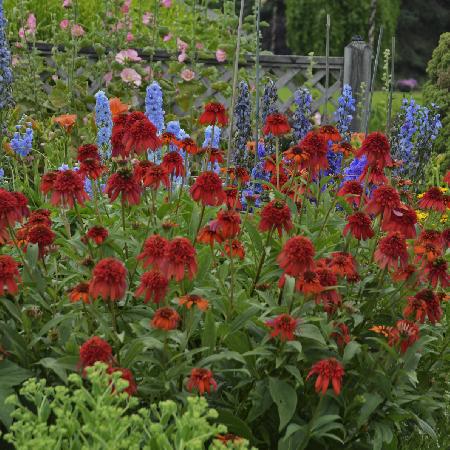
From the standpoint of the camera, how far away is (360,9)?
18.4 metres

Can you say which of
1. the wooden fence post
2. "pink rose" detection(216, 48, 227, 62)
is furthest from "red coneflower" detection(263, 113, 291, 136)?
the wooden fence post

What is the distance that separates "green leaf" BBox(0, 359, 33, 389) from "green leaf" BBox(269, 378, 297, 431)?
0.67 meters

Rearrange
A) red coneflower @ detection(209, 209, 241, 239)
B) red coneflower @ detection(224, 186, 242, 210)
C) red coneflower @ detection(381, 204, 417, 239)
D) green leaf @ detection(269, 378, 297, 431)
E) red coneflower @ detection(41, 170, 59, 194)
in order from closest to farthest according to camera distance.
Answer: green leaf @ detection(269, 378, 297, 431), red coneflower @ detection(209, 209, 241, 239), red coneflower @ detection(381, 204, 417, 239), red coneflower @ detection(41, 170, 59, 194), red coneflower @ detection(224, 186, 242, 210)

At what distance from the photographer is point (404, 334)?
7.83ft

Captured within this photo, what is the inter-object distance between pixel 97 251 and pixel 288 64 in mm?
5775

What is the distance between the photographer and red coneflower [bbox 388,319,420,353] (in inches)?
94.3

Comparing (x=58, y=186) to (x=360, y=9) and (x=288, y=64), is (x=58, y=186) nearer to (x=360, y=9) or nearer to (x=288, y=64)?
(x=288, y=64)

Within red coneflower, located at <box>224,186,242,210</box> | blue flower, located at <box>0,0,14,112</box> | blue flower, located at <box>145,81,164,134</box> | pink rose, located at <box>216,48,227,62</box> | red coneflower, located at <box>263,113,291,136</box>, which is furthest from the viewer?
pink rose, located at <box>216,48,227,62</box>

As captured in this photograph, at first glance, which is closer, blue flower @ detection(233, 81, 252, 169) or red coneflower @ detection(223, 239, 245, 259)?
red coneflower @ detection(223, 239, 245, 259)

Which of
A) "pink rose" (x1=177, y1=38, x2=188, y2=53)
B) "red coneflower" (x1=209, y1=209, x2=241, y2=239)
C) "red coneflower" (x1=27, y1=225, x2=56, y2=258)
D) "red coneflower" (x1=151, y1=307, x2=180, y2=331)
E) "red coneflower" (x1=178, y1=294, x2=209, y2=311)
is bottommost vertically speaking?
"red coneflower" (x1=151, y1=307, x2=180, y2=331)

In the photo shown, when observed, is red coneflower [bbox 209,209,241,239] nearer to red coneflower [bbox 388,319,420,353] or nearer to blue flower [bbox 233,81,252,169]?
red coneflower [bbox 388,319,420,353]

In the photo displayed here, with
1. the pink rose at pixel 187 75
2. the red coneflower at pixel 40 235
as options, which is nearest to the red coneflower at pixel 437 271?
the red coneflower at pixel 40 235

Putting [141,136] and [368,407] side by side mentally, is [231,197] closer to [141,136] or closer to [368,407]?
[141,136]

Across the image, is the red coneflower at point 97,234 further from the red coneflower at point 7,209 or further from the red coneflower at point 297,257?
the red coneflower at point 297,257
